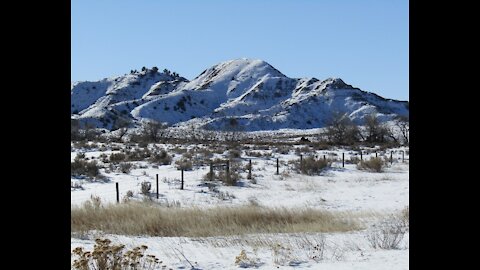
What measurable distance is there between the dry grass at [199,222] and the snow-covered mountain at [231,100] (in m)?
82.8

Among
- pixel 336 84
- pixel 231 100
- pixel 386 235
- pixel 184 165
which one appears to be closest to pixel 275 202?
pixel 386 235

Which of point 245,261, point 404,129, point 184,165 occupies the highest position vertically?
point 404,129

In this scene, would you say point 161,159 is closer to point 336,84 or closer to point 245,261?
point 245,261

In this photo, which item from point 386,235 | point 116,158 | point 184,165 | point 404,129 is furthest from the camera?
point 404,129

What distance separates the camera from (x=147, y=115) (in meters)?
112

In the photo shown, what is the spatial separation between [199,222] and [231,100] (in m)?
124

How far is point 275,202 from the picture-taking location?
55.9ft

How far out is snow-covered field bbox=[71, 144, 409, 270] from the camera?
7863 millimetres

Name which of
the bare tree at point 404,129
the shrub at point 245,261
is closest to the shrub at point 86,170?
the shrub at point 245,261

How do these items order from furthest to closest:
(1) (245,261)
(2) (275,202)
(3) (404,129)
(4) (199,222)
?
1. (3) (404,129)
2. (2) (275,202)
3. (4) (199,222)
4. (1) (245,261)

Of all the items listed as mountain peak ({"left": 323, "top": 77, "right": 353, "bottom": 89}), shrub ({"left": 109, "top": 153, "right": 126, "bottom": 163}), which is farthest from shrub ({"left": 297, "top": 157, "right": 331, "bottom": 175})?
mountain peak ({"left": 323, "top": 77, "right": 353, "bottom": 89})

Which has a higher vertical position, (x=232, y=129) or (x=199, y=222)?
(x=232, y=129)

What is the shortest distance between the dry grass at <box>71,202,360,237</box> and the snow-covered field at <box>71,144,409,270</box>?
629mm
